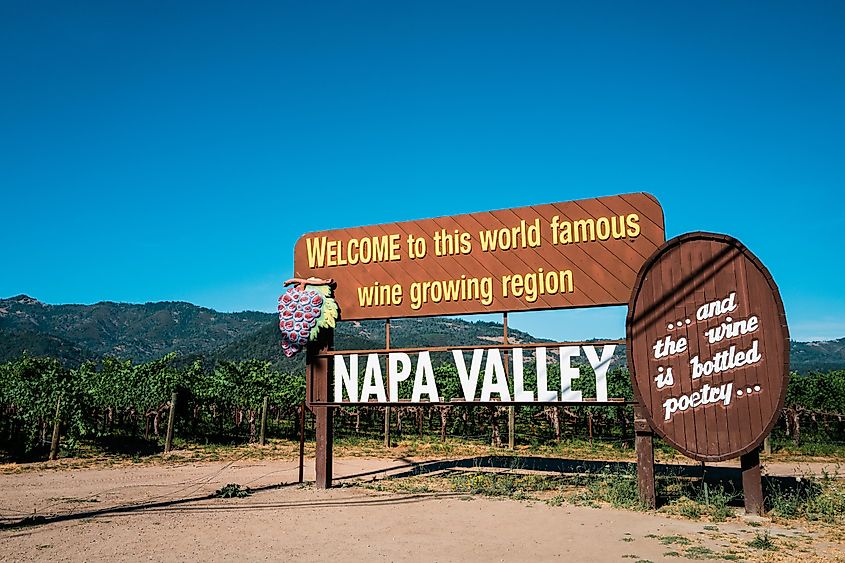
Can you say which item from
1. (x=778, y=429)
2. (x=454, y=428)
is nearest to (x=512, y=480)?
(x=454, y=428)

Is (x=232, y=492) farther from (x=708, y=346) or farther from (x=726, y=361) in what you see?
(x=726, y=361)

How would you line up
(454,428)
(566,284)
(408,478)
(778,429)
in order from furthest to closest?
(454,428) → (778,429) → (408,478) → (566,284)

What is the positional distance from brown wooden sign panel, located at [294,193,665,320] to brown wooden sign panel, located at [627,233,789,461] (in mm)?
1119

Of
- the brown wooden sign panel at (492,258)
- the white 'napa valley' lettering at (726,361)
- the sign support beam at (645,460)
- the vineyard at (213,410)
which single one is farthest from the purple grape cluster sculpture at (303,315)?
the vineyard at (213,410)

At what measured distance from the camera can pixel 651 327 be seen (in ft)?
38.9

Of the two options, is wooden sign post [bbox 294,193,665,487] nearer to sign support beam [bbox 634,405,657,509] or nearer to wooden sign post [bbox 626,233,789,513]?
sign support beam [bbox 634,405,657,509]

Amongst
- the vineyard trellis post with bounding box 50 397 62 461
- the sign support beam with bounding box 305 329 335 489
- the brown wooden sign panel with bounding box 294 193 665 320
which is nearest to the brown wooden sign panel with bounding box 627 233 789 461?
the brown wooden sign panel with bounding box 294 193 665 320

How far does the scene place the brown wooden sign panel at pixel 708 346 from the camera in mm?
10883

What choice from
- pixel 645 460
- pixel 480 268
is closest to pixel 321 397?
pixel 480 268

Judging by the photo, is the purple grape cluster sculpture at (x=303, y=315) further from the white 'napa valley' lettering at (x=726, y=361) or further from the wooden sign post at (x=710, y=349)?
the white 'napa valley' lettering at (x=726, y=361)

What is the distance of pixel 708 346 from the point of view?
1135cm

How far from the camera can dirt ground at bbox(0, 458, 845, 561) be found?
8.59 metres

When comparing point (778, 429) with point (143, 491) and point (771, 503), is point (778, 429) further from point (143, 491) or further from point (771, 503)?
point (143, 491)

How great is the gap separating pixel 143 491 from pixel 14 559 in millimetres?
6656
